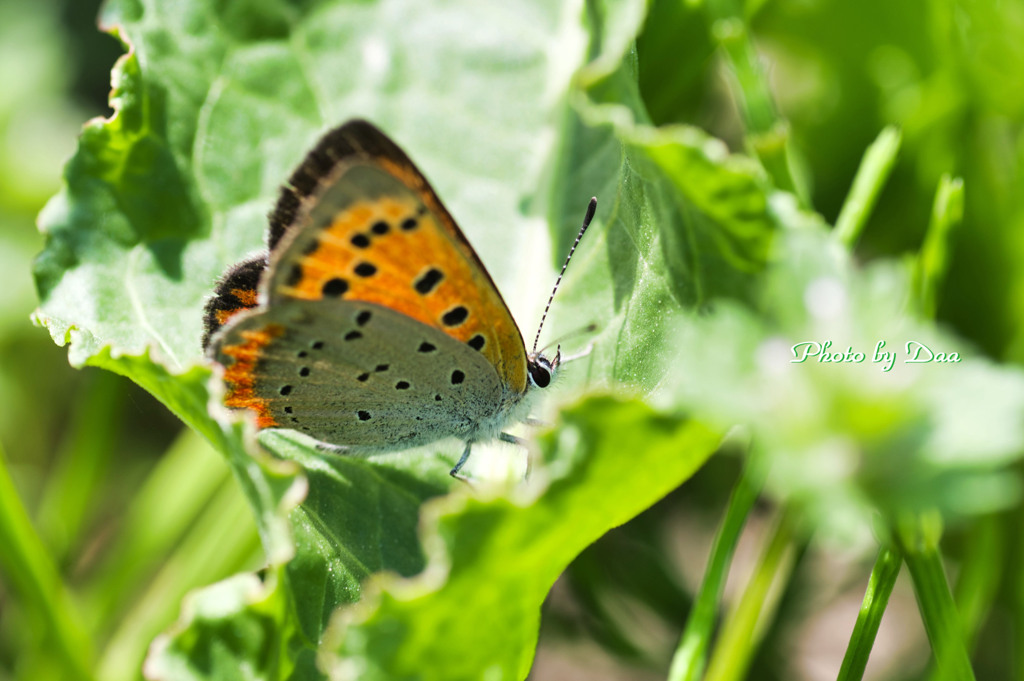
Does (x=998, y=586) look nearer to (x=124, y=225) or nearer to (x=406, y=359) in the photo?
(x=406, y=359)

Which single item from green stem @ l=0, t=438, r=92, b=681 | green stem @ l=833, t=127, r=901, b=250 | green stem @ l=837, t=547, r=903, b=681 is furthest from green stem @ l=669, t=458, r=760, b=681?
green stem @ l=0, t=438, r=92, b=681

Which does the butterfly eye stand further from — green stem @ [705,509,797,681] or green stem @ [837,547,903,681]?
green stem @ [837,547,903,681]

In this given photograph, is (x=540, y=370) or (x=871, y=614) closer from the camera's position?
(x=871, y=614)

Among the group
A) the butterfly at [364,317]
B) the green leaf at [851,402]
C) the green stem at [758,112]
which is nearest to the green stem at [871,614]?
the green leaf at [851,402]

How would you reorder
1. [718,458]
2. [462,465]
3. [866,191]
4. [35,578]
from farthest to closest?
[718,458] → [462,465] → [35,578] → [866,191]

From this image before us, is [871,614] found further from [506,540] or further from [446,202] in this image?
[446,202]

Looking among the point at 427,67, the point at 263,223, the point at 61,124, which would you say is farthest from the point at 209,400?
the point at 61,124

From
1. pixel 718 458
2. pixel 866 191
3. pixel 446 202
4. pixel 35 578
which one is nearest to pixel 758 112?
pixel 866 191
